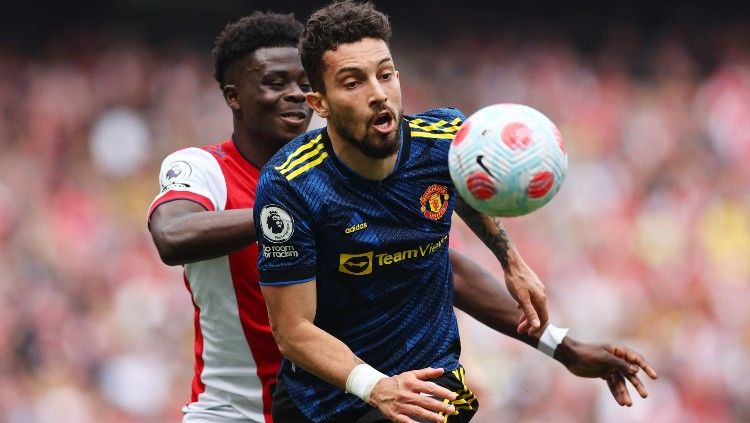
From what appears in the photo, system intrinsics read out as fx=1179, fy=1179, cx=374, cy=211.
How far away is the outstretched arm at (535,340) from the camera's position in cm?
485

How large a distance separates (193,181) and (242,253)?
37 cm

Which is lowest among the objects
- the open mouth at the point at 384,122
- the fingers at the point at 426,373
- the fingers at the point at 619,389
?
the fingers at the point at 619,389

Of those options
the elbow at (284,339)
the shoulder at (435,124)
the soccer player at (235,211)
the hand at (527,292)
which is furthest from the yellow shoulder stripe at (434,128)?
the elbow at (284,339)

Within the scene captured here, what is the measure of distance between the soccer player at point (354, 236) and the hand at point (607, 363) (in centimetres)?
63

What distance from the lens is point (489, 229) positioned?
471cm

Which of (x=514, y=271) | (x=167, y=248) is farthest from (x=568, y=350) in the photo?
(x=167, y=248)

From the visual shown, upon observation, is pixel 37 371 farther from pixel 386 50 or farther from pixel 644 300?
pixel 386 50

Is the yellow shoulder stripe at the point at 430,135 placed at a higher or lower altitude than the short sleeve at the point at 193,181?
higher

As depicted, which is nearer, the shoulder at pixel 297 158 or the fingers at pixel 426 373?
the fingers at pixel 426 373

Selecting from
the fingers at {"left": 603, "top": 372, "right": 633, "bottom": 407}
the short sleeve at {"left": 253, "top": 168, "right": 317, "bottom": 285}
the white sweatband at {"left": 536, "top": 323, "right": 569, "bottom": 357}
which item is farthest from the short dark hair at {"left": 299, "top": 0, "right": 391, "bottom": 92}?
the fingers at {"left": 603, "top": 372, "right": 633, "bottom": 407}

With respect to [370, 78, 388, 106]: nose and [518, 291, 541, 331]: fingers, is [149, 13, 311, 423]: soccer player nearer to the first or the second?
[370, 78, 388, 106]: nose

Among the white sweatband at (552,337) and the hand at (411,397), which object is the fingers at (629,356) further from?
the hand at (411,397)

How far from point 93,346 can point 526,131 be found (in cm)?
821

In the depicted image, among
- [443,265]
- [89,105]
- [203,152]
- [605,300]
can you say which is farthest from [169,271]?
[443,265]
